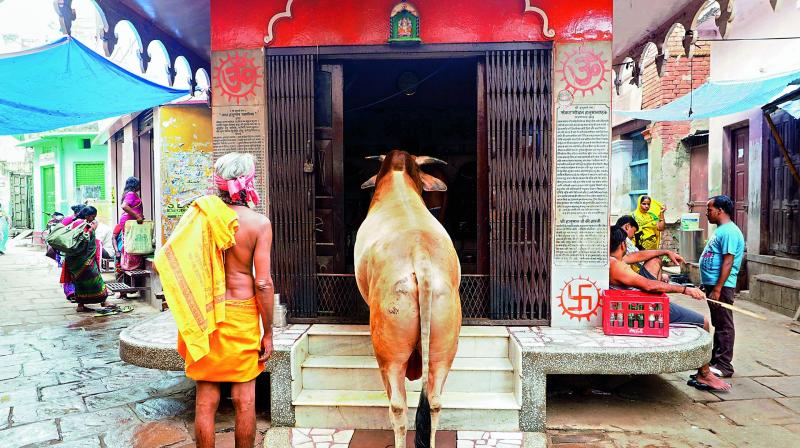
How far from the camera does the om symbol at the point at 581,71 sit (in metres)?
4.94

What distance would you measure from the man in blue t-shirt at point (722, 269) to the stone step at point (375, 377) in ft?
7.31

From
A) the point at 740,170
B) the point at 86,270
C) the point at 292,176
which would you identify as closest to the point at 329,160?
the point at 292,176

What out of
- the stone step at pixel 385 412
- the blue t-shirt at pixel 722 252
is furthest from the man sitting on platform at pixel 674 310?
the stone step at pixel 385 412

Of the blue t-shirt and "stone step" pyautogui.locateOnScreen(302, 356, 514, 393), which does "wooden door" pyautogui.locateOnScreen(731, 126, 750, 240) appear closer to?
the blue t-shirt

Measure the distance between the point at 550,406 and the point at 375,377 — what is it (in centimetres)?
156

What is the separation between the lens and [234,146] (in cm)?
519

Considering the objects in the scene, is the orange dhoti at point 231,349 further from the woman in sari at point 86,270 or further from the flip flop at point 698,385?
the woman in sari at point 86,270

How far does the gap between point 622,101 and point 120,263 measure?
1329cm

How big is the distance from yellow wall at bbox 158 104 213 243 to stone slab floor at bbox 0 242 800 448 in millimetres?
2676

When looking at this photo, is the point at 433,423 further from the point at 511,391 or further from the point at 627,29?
the point at 627,29

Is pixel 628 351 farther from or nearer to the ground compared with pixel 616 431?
farther from the ground

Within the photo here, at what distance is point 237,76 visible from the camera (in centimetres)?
516

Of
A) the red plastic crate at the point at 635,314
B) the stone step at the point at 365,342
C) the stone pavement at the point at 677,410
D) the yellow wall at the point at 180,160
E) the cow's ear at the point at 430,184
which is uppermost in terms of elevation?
the yellow wall at the point at 180,160

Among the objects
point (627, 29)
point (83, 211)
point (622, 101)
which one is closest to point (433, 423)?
point (627, 29)
